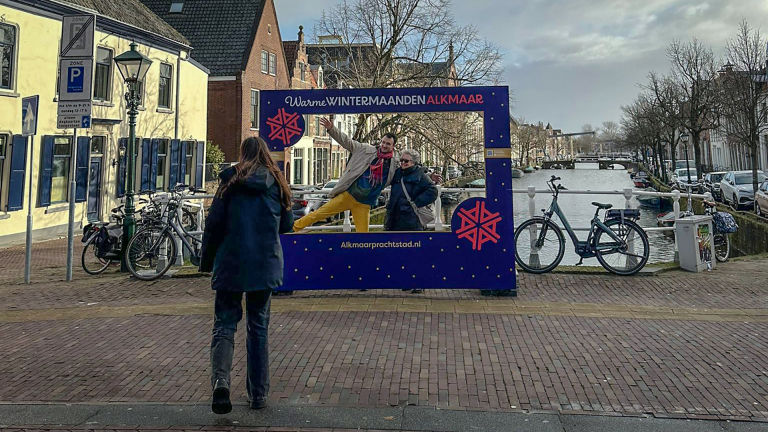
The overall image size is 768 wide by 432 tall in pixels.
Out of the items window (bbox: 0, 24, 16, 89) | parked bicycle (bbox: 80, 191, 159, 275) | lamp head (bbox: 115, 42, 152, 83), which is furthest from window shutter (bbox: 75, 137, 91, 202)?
parked bicycle (bbox: 80, 191, 159, 275)

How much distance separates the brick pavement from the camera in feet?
13.0

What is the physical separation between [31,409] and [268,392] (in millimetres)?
1571

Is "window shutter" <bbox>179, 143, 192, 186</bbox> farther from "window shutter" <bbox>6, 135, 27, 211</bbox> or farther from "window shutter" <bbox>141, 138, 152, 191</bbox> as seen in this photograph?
"window shutter" <bbox>6, 135, 27, 211</bbox>

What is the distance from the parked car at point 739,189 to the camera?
23.5 m

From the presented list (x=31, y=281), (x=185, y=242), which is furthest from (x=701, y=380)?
(x=31, y=281)

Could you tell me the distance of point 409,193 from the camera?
691 centimetres

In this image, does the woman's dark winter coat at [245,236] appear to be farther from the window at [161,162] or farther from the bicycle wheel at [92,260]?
the window at [161,162]

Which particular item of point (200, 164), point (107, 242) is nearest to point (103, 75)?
point (200, 164)

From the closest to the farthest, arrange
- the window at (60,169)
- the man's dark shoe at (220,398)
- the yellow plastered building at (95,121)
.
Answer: the man's dark shoe at (220,398), the yellow plastered building at (95,121), the window at (60,169)

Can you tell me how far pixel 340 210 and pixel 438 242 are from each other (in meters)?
1.28

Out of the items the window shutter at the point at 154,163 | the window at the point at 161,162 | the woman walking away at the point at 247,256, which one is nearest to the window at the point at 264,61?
the window at the point at 161,162

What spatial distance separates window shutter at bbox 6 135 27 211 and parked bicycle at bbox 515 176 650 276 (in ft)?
42.9

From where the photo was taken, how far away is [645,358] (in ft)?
15.4

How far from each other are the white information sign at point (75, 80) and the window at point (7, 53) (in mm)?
7813
